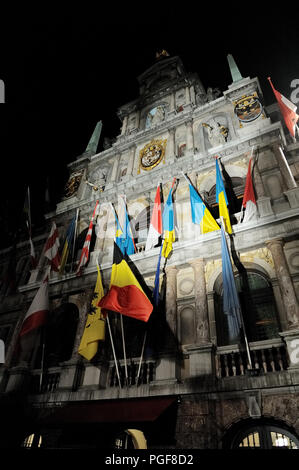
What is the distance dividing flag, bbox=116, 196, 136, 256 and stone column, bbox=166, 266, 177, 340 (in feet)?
7.97

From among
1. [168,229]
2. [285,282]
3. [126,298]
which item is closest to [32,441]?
[126,298]

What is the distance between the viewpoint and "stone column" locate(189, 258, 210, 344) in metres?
A: 9.51

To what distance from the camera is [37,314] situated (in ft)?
38.4

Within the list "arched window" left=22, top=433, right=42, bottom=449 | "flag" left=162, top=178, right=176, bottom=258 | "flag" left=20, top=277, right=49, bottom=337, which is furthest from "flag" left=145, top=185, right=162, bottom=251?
"arched window" left=22, top=433, right=42, bottom=449

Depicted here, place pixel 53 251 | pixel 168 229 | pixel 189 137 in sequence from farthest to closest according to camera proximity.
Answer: pixel 189 137, pixel 53 251, pixel 168 229

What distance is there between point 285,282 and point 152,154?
1193 cm

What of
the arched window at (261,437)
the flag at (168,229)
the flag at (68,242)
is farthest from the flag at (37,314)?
the arched window at (261,437)

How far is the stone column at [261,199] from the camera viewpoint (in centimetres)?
1107

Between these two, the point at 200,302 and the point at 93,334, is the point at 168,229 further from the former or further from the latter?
the point at 93,334

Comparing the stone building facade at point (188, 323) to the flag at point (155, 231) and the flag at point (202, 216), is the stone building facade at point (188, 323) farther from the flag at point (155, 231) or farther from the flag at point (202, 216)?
the flag at point (155, 231)

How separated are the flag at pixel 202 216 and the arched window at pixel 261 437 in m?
6.47
